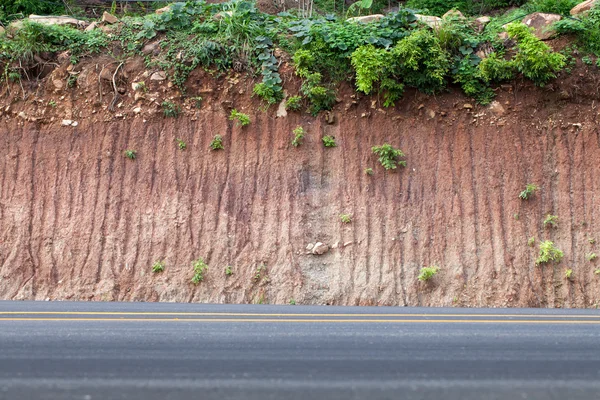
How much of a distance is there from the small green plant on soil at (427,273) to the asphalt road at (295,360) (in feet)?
22.1

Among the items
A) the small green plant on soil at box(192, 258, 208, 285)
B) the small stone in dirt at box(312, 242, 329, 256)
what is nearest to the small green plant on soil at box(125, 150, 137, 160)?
the small green plant on soil at box(192, 258, 208, 285)

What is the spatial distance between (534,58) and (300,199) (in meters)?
6.12

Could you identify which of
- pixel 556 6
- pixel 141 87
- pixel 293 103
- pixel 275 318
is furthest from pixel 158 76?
pixel 556 6

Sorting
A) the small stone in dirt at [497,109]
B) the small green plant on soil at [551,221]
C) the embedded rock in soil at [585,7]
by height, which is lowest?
the small green plant on soil at [551,221]

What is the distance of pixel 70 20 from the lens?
1620cm

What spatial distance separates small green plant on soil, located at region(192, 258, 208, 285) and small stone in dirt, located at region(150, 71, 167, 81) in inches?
188

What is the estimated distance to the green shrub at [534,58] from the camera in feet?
44.5

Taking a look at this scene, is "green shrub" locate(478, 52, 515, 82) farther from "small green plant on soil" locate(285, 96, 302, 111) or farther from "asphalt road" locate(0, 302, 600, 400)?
"asphalt road" locate(0, 302, 600, 400)

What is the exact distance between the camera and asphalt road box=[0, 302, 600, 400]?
120 inches

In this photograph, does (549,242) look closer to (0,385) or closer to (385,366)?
(385,366)

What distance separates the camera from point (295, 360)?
12.1 feet

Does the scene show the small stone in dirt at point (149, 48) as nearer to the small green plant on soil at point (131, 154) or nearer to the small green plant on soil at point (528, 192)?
the small green plant on soil at point (131, 154)

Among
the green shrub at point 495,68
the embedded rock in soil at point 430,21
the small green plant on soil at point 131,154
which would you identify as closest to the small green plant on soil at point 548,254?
the green shrub at point 495,68

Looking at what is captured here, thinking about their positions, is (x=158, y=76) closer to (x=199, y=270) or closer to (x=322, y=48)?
(x=322, y=48)
